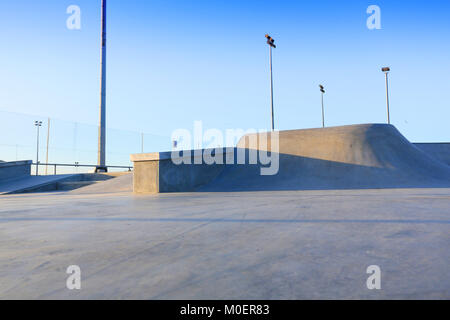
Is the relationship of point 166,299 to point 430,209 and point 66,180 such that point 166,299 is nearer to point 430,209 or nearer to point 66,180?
point 430,209

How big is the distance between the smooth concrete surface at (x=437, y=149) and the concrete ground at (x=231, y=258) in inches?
1022

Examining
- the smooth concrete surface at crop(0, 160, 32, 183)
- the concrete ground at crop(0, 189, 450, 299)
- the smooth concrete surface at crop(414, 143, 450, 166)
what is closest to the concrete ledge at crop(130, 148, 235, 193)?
the concrete ground at crop(0, 189, 450, 299)

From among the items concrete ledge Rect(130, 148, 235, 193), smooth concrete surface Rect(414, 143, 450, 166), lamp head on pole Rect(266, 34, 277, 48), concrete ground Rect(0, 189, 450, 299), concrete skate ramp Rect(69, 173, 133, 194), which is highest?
lamp head on pole Rect(266, 34, 277, 48)

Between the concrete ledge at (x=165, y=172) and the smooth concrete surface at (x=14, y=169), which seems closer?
the concrete ledge at (x=165, y=172)

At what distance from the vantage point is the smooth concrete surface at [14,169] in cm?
2069

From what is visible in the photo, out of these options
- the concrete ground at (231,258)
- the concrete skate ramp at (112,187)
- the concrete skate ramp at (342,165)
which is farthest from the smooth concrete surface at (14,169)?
the concrete ground at (231,258)

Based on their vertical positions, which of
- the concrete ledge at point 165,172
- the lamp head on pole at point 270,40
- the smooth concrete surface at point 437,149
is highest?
the lamp head on pole at point 270,40

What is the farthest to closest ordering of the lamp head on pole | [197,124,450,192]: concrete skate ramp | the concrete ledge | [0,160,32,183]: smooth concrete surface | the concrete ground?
the lamp head on pole, [0,160,32,183]: smooth concrete surface, [197,124,450,192]: concrete skate ramp, the concrete ledge, the concrete ground

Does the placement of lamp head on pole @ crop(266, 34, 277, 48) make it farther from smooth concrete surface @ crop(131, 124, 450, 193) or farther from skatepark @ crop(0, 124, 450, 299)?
skatepark @ crop(0, 124, 450, 299)

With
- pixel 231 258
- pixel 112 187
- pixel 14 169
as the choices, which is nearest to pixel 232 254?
pixel 231 258

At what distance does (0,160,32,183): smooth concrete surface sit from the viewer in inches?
814

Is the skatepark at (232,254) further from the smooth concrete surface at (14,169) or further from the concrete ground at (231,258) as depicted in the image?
the smooth concrete surface at (14,169)
